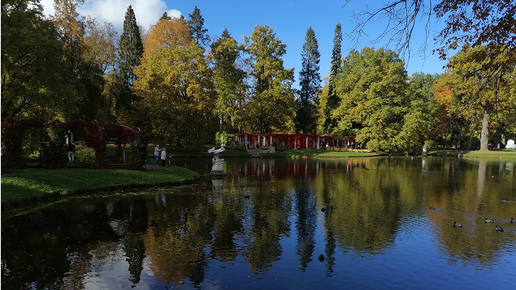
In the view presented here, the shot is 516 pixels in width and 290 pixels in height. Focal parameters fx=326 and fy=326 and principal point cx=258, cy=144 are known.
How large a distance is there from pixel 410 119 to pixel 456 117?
49.2 m

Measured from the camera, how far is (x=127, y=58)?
52.4 metres

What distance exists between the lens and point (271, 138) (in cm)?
5509

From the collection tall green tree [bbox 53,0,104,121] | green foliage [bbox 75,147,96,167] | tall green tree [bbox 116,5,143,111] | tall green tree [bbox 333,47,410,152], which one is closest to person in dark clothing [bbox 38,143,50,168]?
green foliage [bbox 75,147,96,167]

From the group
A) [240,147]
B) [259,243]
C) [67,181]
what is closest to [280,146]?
[240,147]

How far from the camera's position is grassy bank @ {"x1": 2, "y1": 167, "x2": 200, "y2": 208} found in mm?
14031

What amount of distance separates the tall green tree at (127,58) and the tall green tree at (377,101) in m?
35.3

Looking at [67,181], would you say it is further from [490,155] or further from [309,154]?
[490,155]

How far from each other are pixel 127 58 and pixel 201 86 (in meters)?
16.5

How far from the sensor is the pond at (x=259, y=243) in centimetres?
712

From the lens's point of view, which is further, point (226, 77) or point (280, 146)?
point (280, 146)

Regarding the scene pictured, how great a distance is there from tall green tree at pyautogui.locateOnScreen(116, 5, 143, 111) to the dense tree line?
167 millimetres

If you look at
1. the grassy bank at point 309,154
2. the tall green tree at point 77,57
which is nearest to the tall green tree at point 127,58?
the tall green tree at point 77,57

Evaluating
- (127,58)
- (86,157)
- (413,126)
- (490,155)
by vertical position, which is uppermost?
(127,58)

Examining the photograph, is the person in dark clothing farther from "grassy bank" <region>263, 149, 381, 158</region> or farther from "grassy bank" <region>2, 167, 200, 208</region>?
"grassy bank" <region>263, 149, 381, 158</region>
